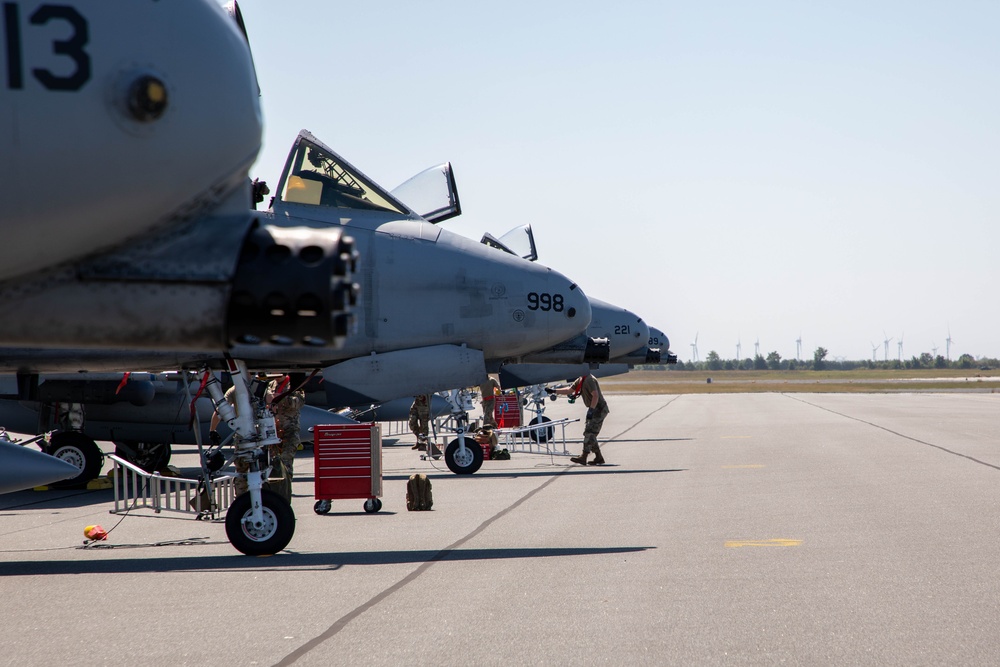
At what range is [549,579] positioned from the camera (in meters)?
8.93

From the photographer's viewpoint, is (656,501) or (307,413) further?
(307,413)

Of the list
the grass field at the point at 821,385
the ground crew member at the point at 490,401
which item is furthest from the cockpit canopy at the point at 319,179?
the grass field at the point at 821,385

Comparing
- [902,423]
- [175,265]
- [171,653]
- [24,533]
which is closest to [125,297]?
[175,265]

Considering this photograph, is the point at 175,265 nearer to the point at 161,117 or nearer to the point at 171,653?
the point at 161,117

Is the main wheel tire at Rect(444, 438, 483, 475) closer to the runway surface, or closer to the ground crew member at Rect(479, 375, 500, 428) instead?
the runway surface

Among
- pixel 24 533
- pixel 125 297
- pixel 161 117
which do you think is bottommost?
pixel 24 533

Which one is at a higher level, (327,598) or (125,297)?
(125,297)

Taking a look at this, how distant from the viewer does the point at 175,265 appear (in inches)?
147

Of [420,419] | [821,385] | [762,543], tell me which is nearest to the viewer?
[762,543]

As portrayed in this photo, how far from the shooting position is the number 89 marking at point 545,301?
43.7 ft

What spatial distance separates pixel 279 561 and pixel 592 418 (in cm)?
1315

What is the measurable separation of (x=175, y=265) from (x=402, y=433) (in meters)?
34.1

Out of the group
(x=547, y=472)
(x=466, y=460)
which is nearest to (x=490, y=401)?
(x=466, y=460)

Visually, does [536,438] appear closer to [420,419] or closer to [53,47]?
[420,419]
